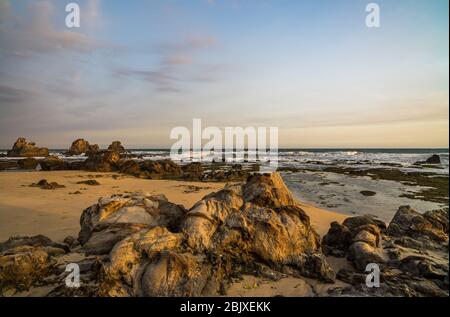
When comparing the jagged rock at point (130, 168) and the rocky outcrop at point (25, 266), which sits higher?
the jagged rock at point (130, 168)

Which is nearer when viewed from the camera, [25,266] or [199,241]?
[25,266]

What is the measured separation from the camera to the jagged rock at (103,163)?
30711 millimetres

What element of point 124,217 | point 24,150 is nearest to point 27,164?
point 24,150

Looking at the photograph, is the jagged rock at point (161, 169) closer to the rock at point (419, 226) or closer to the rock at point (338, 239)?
the rock at point (338, 239)

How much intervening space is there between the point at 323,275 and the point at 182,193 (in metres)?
12.9

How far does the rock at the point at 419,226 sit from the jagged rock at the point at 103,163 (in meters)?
28.1

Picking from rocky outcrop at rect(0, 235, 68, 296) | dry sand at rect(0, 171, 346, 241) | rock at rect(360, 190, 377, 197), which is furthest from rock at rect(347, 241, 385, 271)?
rock at rect(360, 190, 377, 197)

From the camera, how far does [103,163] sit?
31359mm

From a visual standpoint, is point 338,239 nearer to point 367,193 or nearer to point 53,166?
point 367,193

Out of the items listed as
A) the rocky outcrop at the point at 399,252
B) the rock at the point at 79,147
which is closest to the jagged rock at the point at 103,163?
the rocky outcrop at the point at 399,252

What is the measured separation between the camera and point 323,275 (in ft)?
20.5

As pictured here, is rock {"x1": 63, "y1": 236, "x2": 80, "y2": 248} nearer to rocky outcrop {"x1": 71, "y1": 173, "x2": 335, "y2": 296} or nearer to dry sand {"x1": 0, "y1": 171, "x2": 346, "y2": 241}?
rocky outcrop {"x1": 71, "y1": 173, "x2": 335, "y2": 296}

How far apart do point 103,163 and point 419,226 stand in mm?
29745
